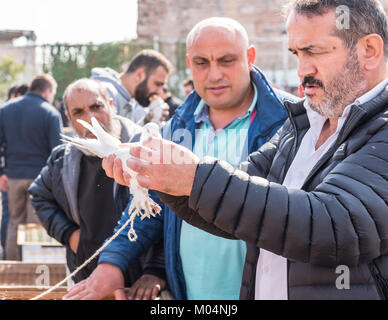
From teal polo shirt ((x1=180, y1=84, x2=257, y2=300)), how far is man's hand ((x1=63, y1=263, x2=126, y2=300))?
0.31 meters

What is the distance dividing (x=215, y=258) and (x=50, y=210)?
1275 mm

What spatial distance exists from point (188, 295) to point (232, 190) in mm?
1200

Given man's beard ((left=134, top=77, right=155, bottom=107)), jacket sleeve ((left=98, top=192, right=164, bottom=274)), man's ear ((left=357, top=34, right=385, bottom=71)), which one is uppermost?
man's ear ((left=357, top=34, right=385, bottom=71))

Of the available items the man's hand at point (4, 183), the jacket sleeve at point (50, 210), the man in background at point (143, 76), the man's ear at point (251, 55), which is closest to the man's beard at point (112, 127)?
the jacket sleeve at point (50, 210)

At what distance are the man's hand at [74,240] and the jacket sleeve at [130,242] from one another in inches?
22.2

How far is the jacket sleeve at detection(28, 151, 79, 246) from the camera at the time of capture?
307 centimetres

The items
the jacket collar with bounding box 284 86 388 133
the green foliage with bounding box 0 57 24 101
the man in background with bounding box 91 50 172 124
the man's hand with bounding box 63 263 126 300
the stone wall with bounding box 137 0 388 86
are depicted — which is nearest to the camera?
the jacket collar with bounding box 284 86 388 133

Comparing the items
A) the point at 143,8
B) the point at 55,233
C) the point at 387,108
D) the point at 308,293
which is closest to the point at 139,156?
the point at 308,293

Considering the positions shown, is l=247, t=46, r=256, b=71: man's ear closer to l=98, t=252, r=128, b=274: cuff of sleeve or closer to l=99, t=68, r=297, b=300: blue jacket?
l=99, t=68, r=297, b=300: blue jacket

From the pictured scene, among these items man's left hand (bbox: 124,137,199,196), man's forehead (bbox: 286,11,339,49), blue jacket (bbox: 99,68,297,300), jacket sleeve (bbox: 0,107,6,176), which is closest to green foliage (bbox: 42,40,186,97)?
jacket sleeve (bbox: 0,107,6,176)

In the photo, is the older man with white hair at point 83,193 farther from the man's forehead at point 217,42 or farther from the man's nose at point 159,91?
the man's nose at point 159,91

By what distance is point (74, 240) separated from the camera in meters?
3.03

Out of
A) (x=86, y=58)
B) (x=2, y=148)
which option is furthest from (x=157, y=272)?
(x=86, y=58)

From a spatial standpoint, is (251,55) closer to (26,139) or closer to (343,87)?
(343,87)
